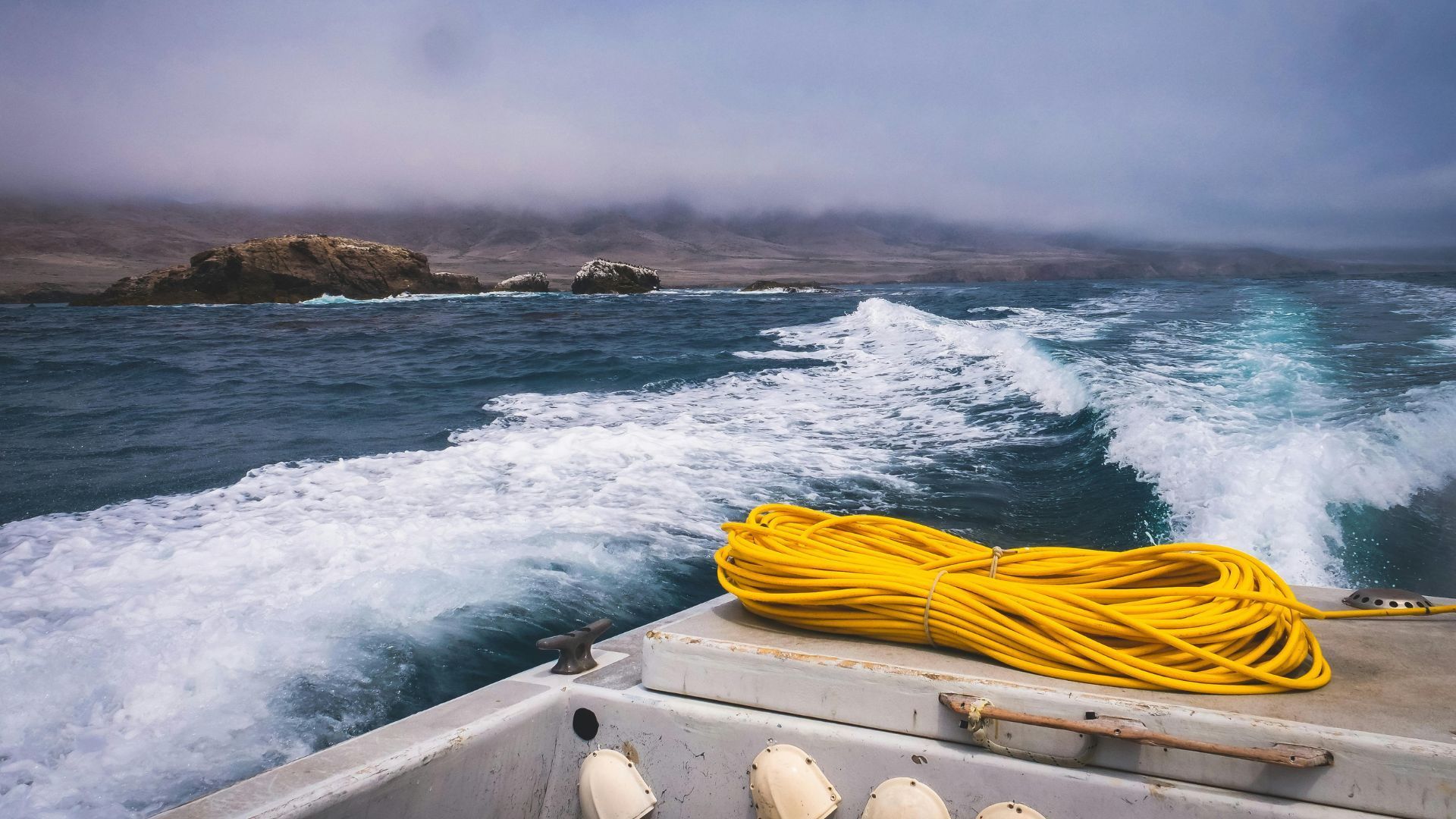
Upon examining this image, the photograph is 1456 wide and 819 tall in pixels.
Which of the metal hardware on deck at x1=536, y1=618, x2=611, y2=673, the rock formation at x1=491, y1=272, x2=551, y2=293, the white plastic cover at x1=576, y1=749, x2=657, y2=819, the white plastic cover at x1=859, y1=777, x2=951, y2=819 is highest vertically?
the white plastic cover at x1=859, y1=777, x2=951, y2=819

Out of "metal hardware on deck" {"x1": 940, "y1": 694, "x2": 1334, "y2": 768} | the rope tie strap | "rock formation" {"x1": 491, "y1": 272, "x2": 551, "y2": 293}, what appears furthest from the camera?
"rock formation" {"x1": 491, "y1": 272, "x2": 551, "y2": 293}

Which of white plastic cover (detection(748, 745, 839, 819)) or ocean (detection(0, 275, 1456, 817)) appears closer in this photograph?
white plastic cover (detection(748, 745, 839, 819))

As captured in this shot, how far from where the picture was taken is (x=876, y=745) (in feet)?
4.66

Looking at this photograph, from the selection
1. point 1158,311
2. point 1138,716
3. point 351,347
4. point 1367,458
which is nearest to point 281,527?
point 1138,716

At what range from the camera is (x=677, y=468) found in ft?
17.0

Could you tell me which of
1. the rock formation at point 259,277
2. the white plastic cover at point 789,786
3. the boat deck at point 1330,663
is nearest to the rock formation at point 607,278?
the rock formation at point 259,277

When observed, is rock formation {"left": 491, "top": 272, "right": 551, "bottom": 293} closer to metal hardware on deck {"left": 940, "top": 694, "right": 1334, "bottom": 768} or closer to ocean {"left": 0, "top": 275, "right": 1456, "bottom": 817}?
ocean {"left": 0, "top": 275, "right": 1456, "bottom": 817}

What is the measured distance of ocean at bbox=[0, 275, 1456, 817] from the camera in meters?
2.45

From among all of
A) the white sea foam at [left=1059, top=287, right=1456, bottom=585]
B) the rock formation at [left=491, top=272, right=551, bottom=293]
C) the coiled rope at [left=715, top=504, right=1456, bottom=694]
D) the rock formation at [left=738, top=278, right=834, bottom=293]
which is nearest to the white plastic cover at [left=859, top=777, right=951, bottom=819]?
the coiled rope at [left=715, top=504, right=1456, bottom=694]

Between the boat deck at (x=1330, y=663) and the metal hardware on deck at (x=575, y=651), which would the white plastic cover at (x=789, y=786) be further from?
the metal hardware on deck at (x=575, y=651)

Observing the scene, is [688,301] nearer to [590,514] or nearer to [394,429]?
[394,429]

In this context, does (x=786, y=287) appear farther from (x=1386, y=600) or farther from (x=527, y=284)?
(x=1386, y=600)

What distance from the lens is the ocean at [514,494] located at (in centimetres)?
245

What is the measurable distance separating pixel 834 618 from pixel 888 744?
38 centimetres
